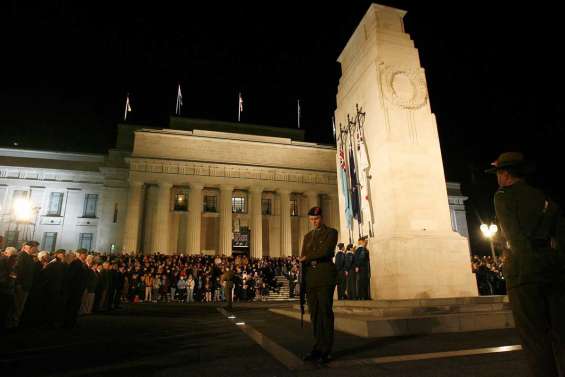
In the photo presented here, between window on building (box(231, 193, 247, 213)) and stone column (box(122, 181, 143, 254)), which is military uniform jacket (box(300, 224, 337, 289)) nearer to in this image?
stone column (box(122, 181, 143, 254))

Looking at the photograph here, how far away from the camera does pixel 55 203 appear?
42219 mm

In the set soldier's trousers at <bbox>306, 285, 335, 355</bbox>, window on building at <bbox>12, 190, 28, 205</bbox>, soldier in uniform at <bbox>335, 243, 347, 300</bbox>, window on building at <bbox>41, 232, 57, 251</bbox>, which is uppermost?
window on building at <bbox>12, 190, 28, 205</bbox>

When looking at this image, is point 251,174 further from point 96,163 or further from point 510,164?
point 510,164

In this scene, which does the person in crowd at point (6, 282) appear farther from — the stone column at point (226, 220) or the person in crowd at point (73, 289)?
the stone column at point (226, 220)

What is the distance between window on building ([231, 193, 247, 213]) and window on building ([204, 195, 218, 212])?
7.16ft

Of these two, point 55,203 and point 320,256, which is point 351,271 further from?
point 55,203

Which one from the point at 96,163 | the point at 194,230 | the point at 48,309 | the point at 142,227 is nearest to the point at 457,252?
the point at 48,309

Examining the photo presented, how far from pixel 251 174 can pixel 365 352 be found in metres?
35.5

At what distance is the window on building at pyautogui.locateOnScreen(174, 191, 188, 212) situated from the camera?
40925mm

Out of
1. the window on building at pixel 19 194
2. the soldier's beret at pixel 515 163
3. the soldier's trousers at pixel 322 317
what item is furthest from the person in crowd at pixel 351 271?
the window on building at pixel 19 194

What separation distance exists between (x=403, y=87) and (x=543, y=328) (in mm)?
9293

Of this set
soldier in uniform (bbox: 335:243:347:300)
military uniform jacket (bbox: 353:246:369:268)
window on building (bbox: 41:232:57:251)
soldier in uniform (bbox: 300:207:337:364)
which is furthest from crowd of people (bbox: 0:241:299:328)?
window on building (bbox: 41:232:57:251)

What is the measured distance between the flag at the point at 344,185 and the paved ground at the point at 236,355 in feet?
19.3

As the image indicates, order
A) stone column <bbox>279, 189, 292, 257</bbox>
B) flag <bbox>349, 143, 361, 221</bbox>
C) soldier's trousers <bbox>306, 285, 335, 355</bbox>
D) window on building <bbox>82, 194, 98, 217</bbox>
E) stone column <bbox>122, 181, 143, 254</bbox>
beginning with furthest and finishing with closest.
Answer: window on building <bbox>82, 194, 98, 217</bbox>, stone column <bbox>279, 189, 292, 257</bbox>, stone column <bbox>122, 181, 143, 254</bbox>, flag <bbox>349, 143, 361, 221</bbox>, soldier's trousers <bbox>306, 285, 335, 355</bbox>
